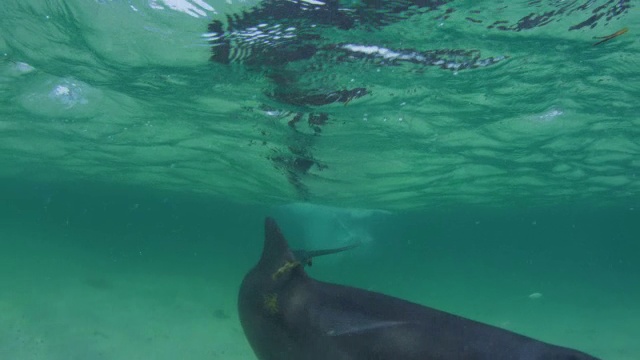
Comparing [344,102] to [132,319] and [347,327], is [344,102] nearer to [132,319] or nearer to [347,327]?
[347,327]

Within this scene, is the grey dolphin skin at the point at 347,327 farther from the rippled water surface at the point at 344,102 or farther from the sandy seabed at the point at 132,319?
the sandy seabed at the point at 132,319

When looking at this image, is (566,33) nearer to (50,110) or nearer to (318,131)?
(318,131)

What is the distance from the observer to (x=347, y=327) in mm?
3660

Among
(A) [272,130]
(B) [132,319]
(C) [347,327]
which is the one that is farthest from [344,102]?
(B) [132,319]

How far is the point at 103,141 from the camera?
2041 cm

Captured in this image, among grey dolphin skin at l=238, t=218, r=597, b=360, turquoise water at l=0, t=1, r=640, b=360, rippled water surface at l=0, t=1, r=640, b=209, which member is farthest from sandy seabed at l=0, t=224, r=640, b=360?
grey dolphin skin at l=238, t=218, r=597, b=360

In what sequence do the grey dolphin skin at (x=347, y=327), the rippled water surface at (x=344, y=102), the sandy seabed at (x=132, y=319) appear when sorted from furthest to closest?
the sandy seabed at (x=132, y=319)
the rippled water surface at (x=344, y=102)
the grey dolphin skin at (x=347, y=327)

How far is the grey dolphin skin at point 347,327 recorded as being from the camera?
3107mm

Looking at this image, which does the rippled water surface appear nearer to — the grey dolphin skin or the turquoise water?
the turquoise water

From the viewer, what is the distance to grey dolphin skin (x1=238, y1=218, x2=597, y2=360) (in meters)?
3.11

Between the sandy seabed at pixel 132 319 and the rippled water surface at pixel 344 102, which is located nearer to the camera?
the rippled water surface at pixel 344 102

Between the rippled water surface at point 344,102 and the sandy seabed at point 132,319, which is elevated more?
the rippled water surface at point 344,102

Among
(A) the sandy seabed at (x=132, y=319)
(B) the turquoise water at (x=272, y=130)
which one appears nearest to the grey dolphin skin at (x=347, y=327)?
(B) the turquoise water at (x=272, y=130)

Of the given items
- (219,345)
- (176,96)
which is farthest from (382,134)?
(219,345)
